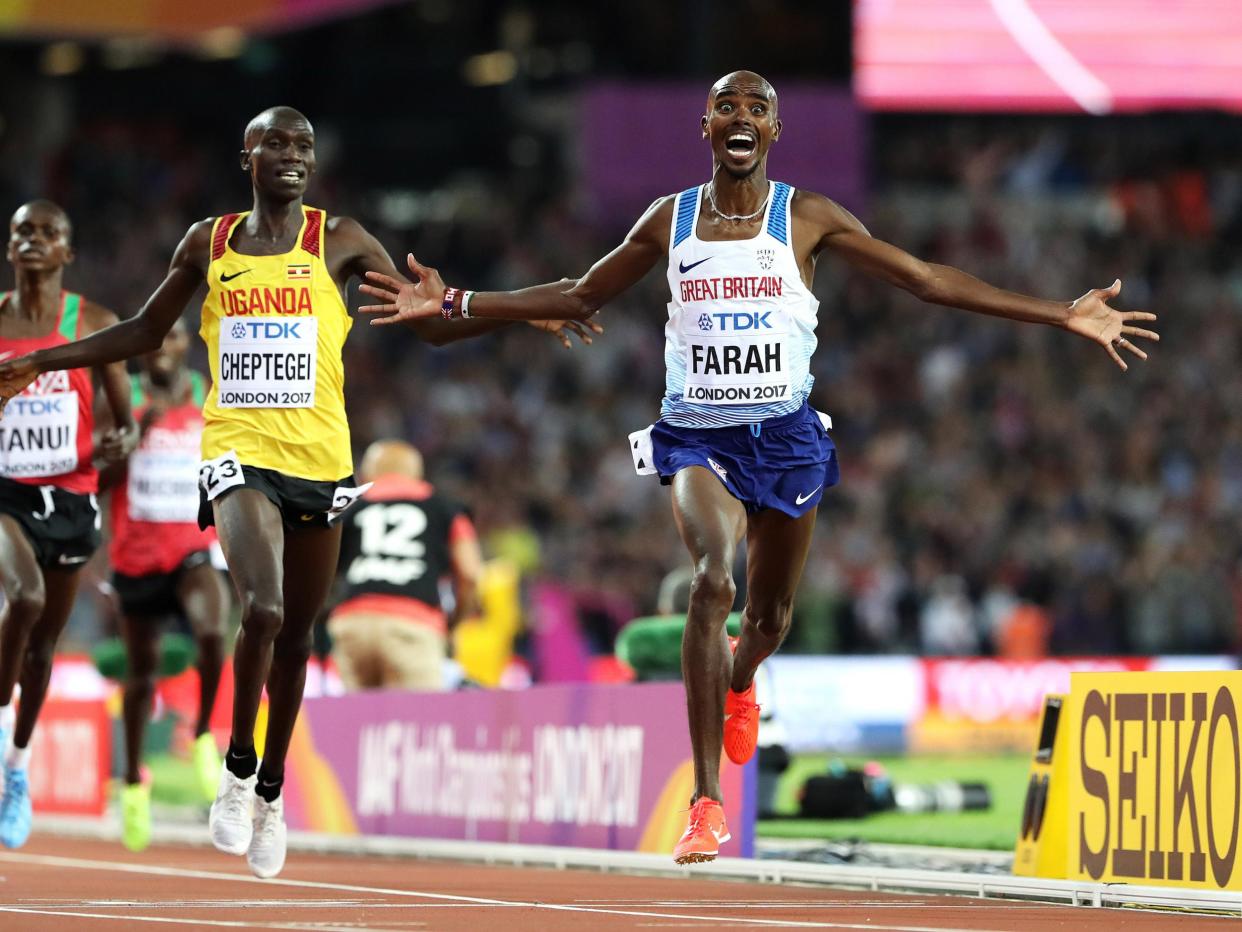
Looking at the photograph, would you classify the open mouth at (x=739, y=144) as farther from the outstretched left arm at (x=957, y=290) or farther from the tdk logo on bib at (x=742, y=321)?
the tdk logo on bib at (x=742, y=321)

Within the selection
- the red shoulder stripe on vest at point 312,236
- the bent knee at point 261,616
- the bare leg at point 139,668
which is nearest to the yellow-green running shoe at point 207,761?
the bare leg at point 139,668

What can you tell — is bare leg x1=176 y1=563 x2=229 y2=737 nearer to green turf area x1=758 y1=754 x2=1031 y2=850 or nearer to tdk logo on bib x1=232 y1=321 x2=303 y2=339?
green turf area x1=758 y1=754 x2=1031 y2=850

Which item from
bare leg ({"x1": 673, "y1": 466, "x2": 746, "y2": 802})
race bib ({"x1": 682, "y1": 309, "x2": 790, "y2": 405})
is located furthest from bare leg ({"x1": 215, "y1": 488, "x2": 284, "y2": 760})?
race bib ({"x1": 682, "y1": 309, "x2": 790, "y2": 405})

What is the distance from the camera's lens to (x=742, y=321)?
8.27 meters

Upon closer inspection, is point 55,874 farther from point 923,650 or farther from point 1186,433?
point 1186,433

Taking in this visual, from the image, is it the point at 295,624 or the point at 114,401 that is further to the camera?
the point at 114,401

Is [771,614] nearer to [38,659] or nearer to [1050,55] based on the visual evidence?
[38,659]

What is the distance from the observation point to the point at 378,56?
119 ft

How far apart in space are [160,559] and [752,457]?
5.11 m

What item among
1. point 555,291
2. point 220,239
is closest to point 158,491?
point 220,239

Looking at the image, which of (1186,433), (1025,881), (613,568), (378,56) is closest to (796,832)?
(1025,881)

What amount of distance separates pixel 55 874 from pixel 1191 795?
491cm

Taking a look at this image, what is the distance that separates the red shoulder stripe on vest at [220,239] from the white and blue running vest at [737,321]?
→ 171 cm

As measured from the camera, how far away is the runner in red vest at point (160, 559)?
12477mm
